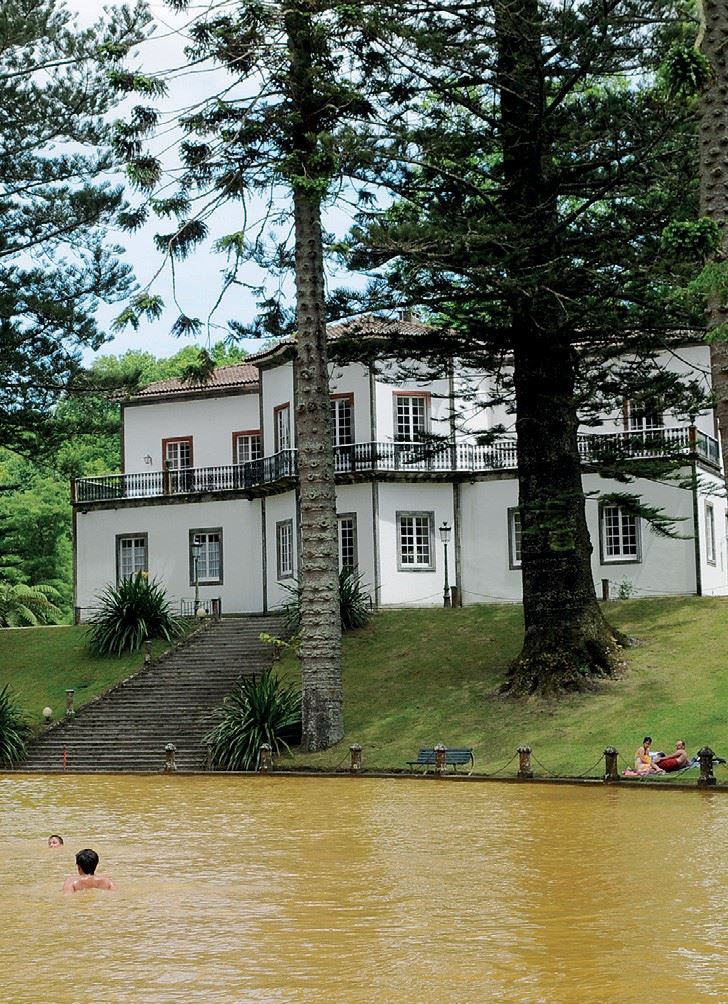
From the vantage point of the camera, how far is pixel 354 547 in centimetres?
4278

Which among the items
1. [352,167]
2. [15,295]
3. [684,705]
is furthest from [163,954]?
[15,295]

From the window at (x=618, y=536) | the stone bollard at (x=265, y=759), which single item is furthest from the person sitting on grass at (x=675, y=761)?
the window at (x=618, y=536)

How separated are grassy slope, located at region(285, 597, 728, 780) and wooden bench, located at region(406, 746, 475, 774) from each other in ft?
1.03

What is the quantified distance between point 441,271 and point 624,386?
194 inches

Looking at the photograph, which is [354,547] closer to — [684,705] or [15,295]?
[15,295]

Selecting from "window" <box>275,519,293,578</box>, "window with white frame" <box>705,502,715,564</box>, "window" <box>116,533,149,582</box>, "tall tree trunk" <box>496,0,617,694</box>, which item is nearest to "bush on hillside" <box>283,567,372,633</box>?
"window" <box>275,519,293,578</box>

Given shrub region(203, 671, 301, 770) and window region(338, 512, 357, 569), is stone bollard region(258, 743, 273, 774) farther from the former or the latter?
window region(338, 512, 357, 569)

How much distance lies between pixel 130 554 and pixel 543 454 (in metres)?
21.5

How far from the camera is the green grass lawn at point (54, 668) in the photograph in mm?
36438

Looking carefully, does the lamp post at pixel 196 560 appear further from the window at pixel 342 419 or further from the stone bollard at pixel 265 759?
the stone bollard at pixel 265 759

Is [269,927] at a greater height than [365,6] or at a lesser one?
lesser

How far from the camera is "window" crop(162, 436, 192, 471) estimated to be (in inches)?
1989

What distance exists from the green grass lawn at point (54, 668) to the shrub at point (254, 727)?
660cm

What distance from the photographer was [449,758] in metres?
25.9
